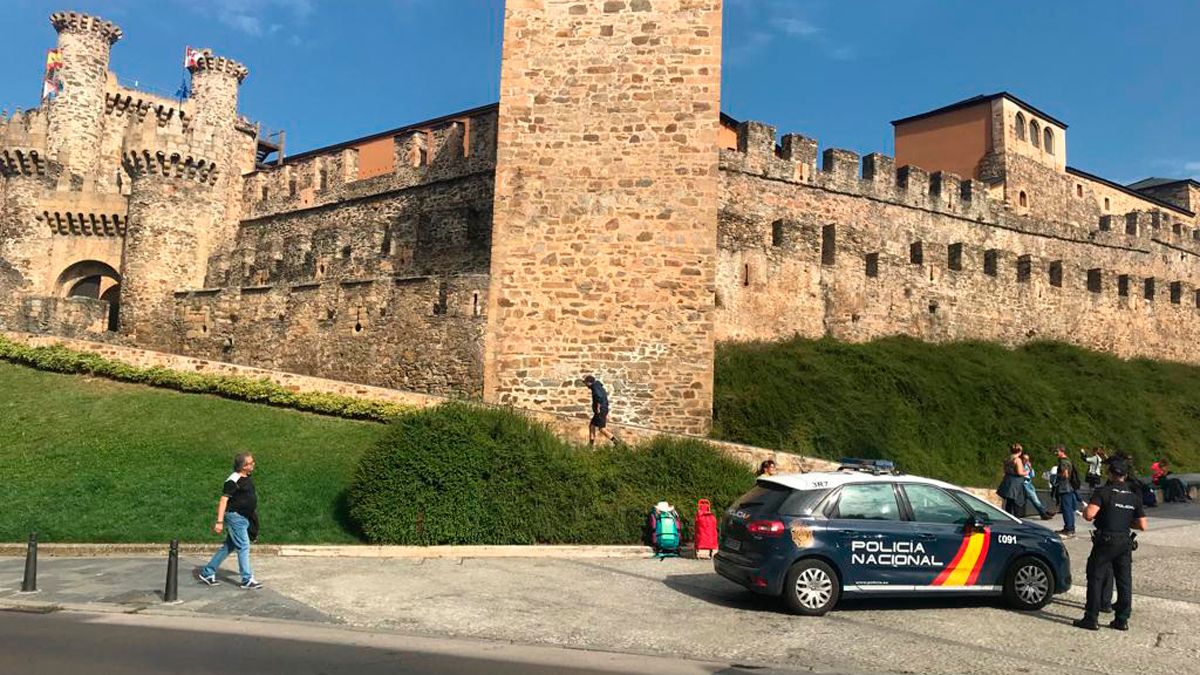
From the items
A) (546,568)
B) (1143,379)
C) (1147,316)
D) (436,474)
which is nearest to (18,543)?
(436,474)

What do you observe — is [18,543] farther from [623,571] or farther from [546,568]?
[623,571]

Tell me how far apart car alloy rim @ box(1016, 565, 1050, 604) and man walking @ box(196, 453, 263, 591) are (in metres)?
7.63

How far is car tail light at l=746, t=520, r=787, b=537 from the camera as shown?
25.4 ft

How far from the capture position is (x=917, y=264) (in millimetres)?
28156

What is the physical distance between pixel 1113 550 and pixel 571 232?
9957 millimetres

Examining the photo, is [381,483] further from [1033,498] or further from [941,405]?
[941,405]

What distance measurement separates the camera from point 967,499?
8.37 meters

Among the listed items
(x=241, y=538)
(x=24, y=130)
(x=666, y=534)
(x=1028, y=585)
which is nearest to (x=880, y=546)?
(x=1028, y=585)

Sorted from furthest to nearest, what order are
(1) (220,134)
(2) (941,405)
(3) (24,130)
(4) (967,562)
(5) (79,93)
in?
(5) (79,93) → (3) (24,130) → (1) (220,134) → (2) (941,405) → (4) (967,562)

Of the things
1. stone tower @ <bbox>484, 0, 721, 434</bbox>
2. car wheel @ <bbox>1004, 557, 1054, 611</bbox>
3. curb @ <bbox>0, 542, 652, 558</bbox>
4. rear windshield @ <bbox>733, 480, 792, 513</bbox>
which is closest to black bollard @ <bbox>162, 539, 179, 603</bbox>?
curb @ <bbox>0, 542, 652, 558</bbox>

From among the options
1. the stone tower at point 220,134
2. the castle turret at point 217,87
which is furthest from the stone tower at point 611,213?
the castle turret at point 217,87

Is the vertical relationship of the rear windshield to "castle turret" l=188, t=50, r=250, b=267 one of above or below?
below

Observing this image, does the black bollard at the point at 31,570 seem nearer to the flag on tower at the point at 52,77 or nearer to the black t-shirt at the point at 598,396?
the black t-shirt at the point at 598,396

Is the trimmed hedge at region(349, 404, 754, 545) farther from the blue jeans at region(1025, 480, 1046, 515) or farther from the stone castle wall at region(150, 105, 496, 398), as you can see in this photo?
the stone castle wall at region(150, 105, 496, 398)
